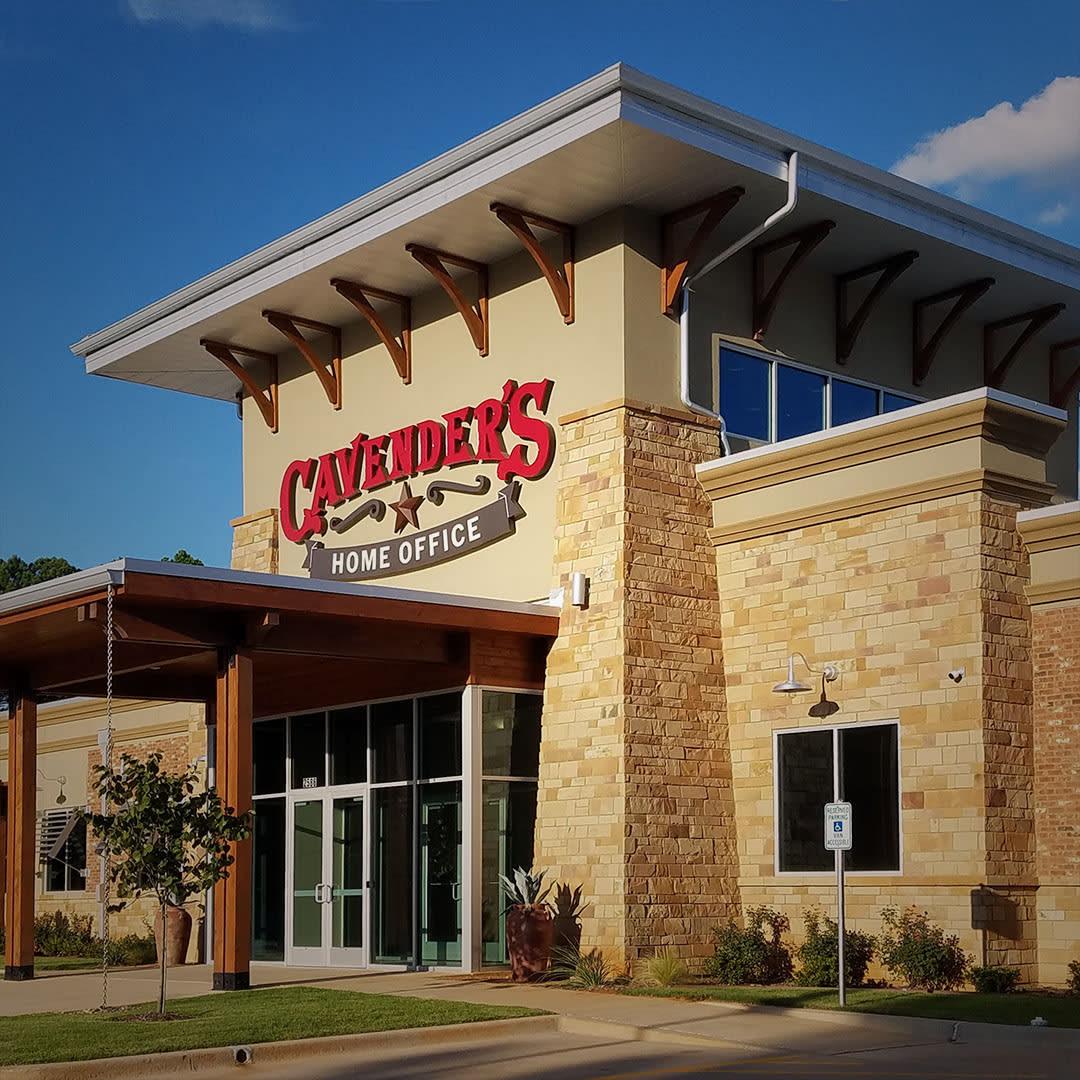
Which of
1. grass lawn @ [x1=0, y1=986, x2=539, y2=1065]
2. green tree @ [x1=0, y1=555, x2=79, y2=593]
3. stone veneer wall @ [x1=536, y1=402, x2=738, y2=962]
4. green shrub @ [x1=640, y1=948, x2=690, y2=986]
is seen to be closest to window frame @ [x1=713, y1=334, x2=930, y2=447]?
stone veneer wall @ [x1=536, y1=402, x2=738, y2=962]

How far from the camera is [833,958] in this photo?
728 inches

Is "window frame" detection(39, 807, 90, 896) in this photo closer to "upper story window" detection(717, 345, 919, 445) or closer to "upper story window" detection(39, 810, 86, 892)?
"upper story window" detection(39, 810, 86, 892)

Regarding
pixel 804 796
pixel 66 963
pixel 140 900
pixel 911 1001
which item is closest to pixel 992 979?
pixel 911 1001

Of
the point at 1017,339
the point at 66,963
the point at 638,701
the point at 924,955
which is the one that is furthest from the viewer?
the point at 1017,339

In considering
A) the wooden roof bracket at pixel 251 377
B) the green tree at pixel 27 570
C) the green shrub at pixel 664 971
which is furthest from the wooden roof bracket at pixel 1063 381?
the green tree at pixel 27 570

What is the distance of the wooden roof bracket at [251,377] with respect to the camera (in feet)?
91.4

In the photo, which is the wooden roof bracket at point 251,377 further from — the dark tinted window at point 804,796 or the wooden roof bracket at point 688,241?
the dark tinted window at point 804,796

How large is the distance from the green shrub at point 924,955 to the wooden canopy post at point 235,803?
7222 mm

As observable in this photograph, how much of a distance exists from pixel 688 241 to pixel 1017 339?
7843 mm

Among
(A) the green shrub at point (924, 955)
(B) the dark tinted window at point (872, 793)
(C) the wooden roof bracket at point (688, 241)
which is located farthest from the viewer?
(C) the wooden roof bracket at point (688, 241)

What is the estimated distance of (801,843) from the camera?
19938 mm

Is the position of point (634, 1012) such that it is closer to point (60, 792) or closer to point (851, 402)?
point (851, 402)

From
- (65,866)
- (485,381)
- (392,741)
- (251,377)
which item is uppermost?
(251,377)

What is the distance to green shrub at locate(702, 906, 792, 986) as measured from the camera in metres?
19.2
